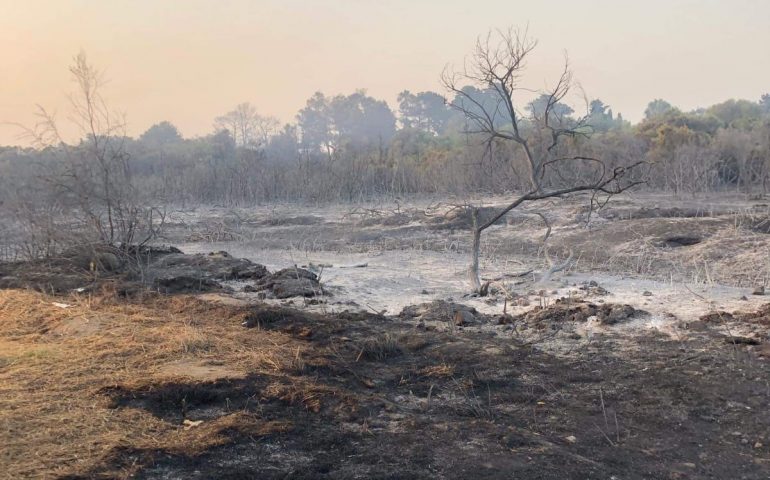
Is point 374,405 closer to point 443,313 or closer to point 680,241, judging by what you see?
point 443,313

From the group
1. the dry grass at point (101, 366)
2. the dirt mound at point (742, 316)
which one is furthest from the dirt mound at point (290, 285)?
the dirt mound at point (742, 316)

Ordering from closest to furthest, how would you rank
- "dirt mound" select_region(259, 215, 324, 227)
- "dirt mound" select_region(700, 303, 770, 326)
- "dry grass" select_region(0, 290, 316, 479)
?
"dry grass" select_region(0, 290, 316, 479), "dirt mound" select_region(700, 303, 770, 326), "dirt mound" select_region(259, 215, 324, 227)

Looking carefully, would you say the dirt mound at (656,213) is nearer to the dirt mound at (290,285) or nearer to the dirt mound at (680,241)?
the dirt mound at (680,241)

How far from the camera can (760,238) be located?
37.0 ft

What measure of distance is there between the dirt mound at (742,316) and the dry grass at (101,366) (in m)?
3.62

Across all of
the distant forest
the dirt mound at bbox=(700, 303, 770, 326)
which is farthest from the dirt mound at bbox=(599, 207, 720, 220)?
the dirt mound at bbox=(700, 303, 770, 326)

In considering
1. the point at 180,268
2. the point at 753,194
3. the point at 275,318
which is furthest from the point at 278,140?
the point at 275,318

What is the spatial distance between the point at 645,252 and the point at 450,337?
6.68 metres

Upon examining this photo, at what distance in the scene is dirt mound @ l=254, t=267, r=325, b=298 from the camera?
884 cm

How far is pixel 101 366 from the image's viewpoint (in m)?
5.57

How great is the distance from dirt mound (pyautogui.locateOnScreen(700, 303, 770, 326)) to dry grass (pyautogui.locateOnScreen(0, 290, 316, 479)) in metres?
3.62

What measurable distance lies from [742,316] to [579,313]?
141 centimetres

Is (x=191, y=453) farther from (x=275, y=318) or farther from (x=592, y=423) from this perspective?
(x=275, y=318)

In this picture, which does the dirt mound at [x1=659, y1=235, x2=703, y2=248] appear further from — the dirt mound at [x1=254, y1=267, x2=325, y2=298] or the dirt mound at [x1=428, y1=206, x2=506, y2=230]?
the dirt mound at [x1=254, y1=267, x2=325, y2=298]
